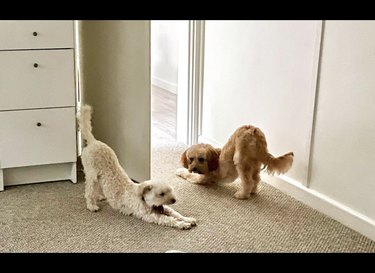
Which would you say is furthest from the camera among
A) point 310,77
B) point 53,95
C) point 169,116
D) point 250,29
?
point 169,116

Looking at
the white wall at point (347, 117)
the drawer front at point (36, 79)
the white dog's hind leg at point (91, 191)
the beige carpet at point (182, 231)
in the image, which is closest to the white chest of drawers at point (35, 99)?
the drawer front at point (36, 79)

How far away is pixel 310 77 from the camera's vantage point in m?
1.83

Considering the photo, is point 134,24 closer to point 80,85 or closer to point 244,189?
point 80,85

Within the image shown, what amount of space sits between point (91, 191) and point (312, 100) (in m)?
0.95

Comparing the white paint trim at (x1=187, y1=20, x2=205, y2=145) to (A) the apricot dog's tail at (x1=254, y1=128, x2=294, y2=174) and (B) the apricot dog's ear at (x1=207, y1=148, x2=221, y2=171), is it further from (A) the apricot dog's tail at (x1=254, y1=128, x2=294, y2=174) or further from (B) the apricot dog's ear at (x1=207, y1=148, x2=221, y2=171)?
(A) the apricot dog's tail at (x1=254, y1=128, x2=294, y2=174)

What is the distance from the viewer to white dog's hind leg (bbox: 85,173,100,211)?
1794 mm

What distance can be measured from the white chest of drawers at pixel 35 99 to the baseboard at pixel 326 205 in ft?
3.11

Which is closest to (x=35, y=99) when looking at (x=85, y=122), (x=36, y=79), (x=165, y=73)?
(x=36, y=79)

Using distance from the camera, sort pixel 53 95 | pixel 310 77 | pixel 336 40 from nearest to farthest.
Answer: pixel 336 40, pixel 310 77, pixel 53 95

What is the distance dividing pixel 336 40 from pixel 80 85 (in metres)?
1.21

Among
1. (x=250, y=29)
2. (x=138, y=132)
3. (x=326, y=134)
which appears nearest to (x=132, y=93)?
(x=138, y=132)

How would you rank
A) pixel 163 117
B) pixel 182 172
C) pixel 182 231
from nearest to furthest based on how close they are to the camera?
pixel 182 231 → pixel 182 172 → pixel 163 117

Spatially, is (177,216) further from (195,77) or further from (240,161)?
(195,77)

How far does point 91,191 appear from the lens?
1.81m
